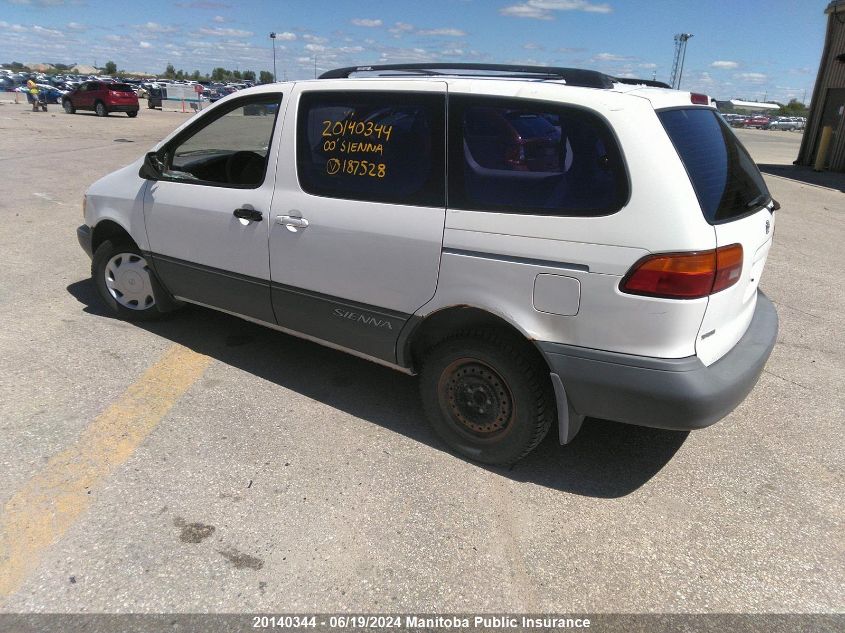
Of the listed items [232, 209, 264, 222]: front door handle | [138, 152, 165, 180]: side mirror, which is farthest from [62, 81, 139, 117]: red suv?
[232, 209, 264, 222]: front door handle

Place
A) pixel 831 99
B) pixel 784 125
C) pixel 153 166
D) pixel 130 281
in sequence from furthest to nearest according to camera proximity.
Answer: pixel 784 125
pixel 831 99
pixel 130 281
pixel 153 166

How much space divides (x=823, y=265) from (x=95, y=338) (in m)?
7.76

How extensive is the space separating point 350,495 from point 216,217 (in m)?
1.96

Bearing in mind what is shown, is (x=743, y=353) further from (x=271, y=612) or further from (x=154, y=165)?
(x=154, y=165)

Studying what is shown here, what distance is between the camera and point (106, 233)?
456cm

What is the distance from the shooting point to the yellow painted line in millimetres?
2407

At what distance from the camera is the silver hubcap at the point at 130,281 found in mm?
4441

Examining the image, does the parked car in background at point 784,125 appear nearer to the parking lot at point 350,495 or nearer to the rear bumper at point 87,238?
the parking lot at point 350,495

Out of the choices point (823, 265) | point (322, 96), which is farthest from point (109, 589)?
point (823, 265)

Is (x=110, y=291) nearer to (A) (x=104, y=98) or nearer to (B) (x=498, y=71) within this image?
(B) (x=498, y=71)

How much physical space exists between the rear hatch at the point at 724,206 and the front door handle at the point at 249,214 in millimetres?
2205

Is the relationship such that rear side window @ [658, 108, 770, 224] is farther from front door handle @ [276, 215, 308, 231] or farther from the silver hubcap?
the silver hubcap

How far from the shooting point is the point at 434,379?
10.3 feet

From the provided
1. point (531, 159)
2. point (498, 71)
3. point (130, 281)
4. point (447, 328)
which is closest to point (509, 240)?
point (531, 159)
